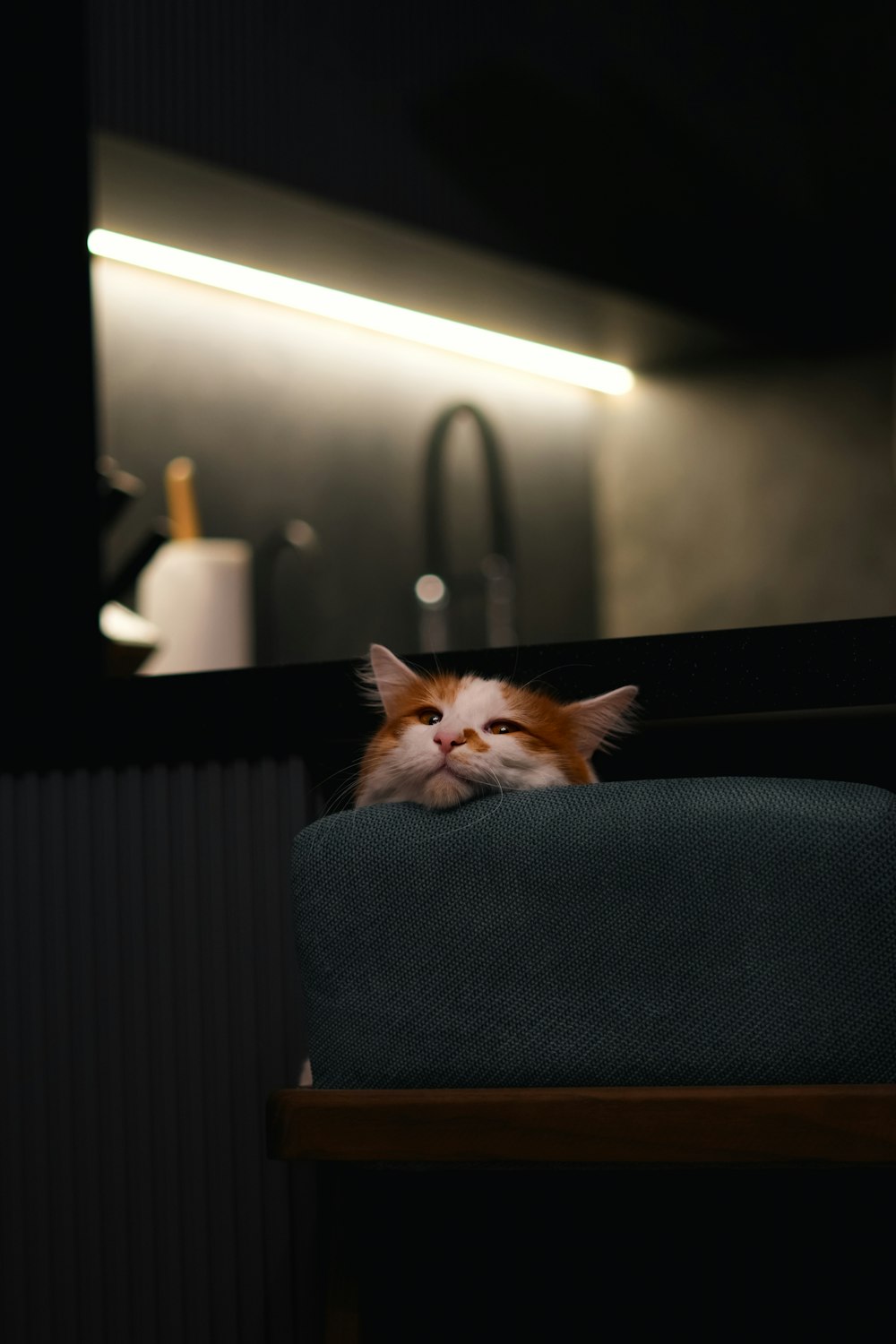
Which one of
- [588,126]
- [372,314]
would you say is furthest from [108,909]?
[588,126]

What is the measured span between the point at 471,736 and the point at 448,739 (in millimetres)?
23

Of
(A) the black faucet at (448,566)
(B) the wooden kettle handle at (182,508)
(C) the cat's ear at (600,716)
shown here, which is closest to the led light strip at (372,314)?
(A) the black faucet at (448,566)

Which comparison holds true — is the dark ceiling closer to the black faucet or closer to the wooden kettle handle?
the black faucet

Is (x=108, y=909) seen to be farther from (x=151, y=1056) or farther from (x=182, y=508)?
(x=182, y=508)

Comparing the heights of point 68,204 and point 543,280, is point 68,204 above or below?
below

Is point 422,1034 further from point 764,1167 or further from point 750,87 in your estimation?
point 750,87

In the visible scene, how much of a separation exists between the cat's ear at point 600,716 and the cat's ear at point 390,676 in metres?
0.13

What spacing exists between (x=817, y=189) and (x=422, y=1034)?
2.81 metres

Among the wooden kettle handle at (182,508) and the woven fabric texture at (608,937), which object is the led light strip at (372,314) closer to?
the wooden kettle handle at (182,508)

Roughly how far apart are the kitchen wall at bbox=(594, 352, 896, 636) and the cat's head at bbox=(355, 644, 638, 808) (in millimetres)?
2165

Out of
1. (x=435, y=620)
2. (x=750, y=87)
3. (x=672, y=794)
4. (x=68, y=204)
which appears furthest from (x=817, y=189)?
(x=672, y=794)

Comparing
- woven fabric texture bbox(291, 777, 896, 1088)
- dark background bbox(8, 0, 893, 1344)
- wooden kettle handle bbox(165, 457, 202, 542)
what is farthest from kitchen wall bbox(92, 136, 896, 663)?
woven fabric texture bbox(291, 777, 896, 1088)

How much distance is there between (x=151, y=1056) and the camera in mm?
1107

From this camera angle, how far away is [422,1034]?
26.8 inches
